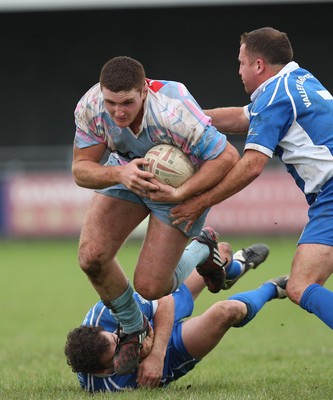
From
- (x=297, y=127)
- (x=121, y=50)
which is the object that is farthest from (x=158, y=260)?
(x=121, y=50)

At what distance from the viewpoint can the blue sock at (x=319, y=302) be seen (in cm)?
639

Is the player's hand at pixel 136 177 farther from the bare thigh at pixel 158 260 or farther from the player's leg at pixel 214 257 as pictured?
the player's leg at pixel 214 257

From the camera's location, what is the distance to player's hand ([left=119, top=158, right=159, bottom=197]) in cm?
644

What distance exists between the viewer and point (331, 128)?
6.82 m

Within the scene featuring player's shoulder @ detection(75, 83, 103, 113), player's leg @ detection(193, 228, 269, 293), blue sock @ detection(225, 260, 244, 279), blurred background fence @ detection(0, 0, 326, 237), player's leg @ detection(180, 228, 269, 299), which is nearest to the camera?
player's shoulder @ detection(75, 83, 103, 113)

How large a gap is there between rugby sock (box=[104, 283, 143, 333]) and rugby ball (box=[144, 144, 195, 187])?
95 centimetres

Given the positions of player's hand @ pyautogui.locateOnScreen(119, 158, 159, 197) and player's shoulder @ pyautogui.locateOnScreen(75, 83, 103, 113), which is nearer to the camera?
player's hand @ pyautogui.locateOnScreen(119, 158, 159, 197)

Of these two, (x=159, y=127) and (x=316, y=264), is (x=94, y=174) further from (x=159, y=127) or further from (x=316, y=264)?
(x=316, y=264)

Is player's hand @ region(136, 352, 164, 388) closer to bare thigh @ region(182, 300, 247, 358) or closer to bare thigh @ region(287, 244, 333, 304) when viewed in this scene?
bare thigh @ region(182, 300, 247, 358)

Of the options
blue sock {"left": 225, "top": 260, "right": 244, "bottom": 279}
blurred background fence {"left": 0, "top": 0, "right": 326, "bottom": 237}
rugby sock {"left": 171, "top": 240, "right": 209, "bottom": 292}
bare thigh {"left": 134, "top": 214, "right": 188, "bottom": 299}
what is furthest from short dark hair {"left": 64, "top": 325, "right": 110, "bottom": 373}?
blurred background fence {"left": 0, "top": 0, "right": 326, "bottom": 237}

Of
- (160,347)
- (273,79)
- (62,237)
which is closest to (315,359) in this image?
(160,347)

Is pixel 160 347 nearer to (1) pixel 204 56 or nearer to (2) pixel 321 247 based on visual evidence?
(2) pixel 321 247

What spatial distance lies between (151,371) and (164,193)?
4.24 ft

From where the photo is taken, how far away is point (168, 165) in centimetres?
656
